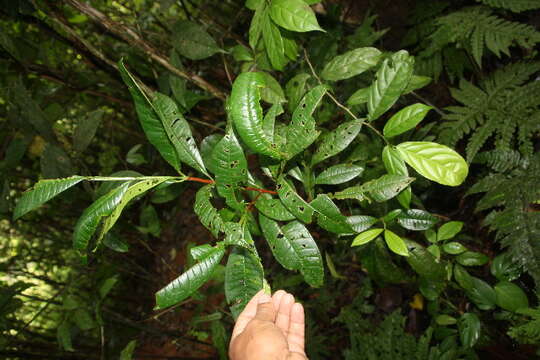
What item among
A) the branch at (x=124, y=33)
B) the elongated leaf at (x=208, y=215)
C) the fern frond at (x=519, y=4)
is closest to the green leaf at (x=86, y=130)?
the branch at (x=124, y=33)

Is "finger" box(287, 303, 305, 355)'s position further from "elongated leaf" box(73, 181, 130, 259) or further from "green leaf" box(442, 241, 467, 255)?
"green leaf" box(442, 241, 467, 255)

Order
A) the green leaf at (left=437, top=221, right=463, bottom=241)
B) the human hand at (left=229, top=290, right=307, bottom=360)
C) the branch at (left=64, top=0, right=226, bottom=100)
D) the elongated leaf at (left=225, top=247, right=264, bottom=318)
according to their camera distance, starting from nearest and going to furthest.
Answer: the human hand at (left=229, top=290, right=307, bottom=360), the elongated leaf at (left=225, top=247, right=264, bottom=318), the branch at (left=64, top=0, right=226, bottom=100), the green leaf at (left=437, top=221, right=463, bottom=241)

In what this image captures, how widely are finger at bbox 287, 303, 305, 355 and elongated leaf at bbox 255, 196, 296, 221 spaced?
0.26 m

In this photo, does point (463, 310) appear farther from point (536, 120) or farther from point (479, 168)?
point (536, 120)

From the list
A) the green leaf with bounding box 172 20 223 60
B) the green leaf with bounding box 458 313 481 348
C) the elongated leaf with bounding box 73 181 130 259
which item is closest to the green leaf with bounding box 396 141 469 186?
the elongated leaf with bounding box 73 181 130 259

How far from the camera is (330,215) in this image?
933mm

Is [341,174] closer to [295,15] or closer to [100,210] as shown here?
[295,15]

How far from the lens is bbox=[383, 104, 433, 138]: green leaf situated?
97cm

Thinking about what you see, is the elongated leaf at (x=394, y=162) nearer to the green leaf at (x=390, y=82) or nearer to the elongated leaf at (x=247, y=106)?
the green leaf at (x=390, y=82)

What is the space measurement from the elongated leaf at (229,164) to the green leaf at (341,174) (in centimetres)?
34

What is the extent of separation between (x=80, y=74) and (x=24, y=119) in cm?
48

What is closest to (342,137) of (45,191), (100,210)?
(100,210)

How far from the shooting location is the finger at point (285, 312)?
0.91 metres

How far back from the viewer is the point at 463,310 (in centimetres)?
196
